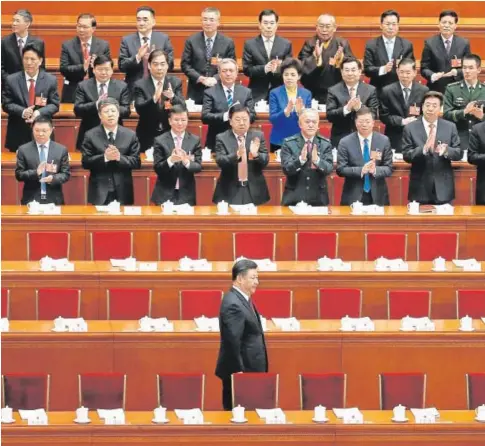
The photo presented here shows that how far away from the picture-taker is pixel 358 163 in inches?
372

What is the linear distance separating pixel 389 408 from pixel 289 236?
1.90 m

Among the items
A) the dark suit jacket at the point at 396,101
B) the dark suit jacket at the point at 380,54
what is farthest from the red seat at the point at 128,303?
the dark suit jacket at the point at 380,54

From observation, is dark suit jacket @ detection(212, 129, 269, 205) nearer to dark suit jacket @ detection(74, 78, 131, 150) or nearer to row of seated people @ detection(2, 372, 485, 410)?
dark suit jacket @ detection(74, 78, 131, 150)

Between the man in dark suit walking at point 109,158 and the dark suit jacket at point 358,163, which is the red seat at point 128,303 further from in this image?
the dark suit jacket at point 358,163

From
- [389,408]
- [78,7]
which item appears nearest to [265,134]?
[78,7]

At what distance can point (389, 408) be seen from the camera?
7.53m

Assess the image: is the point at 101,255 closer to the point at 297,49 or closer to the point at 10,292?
the point at 10,292

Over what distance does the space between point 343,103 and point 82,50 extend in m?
1.76

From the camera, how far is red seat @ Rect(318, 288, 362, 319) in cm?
839

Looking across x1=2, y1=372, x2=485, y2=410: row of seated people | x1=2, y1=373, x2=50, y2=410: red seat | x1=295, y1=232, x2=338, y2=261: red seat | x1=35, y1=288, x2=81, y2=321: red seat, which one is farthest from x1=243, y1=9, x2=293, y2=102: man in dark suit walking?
x1=2, y1=373, x2=50, y2=410: red seat

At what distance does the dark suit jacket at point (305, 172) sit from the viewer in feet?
30.7

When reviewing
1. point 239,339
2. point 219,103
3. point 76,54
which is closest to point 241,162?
point 219,103

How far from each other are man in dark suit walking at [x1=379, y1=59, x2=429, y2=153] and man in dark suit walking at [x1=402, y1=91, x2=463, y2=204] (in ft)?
1.77

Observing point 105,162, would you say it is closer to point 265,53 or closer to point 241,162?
point 241,162
